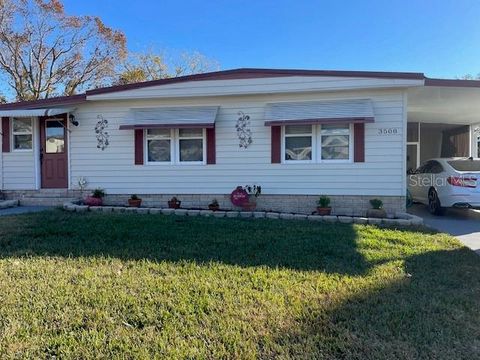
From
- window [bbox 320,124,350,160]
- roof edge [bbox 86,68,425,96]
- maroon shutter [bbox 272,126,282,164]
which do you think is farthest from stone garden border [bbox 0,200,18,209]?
window [bbox 320,124,350,160]

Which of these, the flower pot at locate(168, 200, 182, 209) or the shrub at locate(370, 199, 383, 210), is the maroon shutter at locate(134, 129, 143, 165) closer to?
the flower pot at locate(168, 200, 182, 209)

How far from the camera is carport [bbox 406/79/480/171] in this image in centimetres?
970

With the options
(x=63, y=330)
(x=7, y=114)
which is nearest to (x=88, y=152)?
(x=7, y=114)

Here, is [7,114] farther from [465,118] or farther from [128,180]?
[465,118]

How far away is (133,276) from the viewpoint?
14.6 ft

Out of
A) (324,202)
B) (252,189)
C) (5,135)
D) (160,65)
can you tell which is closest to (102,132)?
(5,135)

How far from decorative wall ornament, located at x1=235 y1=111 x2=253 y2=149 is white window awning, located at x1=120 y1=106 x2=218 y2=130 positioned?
66 centimetres

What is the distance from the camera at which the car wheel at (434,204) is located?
33.8 ft

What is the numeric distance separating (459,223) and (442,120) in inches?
297

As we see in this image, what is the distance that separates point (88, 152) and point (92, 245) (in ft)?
18.5

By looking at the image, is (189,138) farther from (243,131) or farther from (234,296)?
(234,296)

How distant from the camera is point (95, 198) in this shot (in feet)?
33.9

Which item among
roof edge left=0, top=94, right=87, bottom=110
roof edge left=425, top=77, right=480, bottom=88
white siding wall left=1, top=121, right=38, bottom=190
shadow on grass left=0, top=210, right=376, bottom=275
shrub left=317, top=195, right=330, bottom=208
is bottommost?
shadow on grass left=0, top=210, right=376, bottom=275

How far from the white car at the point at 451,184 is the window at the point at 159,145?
7.16 metres
